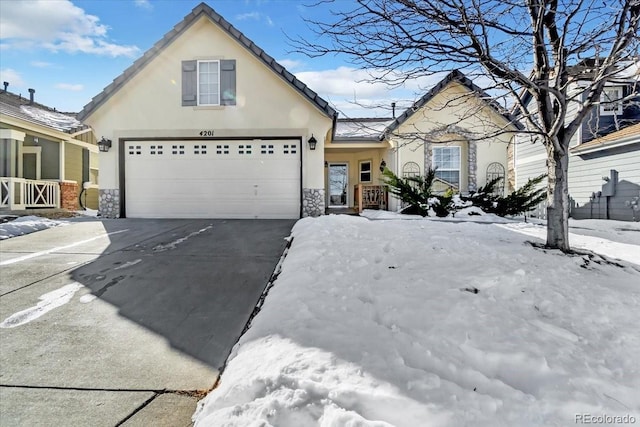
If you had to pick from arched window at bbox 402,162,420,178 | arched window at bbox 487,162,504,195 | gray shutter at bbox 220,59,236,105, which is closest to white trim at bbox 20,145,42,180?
gray shutter at bbox 220,59,236,105

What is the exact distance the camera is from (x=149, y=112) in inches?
394

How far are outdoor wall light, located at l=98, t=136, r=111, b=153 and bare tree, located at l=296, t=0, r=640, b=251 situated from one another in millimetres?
8168

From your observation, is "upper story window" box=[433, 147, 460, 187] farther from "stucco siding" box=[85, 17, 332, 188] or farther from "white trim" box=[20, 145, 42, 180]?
"white trim" box=[20, 145, 42, 180]

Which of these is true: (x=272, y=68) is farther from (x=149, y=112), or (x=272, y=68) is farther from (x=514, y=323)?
(x=514, y=323)

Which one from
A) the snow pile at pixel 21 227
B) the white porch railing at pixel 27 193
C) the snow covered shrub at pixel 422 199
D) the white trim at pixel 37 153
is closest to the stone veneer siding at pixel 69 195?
the white porch railing at pixel 27 193

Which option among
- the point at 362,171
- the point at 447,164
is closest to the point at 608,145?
the point at 447,164

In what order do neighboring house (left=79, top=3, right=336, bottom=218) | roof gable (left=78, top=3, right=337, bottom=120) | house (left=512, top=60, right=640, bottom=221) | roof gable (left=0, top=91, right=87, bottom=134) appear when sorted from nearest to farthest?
1. house (left=512, top=60, right=640, bottom=221)
2. roof gable (left=78, top=3, right=337, bottom=120)
3. neighboring house (left=79, top=3, right=336, bottom=218)
4. roof gable (left=0, top=91, right=87, bottom=134)

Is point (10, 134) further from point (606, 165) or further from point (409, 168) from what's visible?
point (606, 165)

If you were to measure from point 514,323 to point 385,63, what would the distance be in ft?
11.8

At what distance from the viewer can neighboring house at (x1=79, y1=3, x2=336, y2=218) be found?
9.90 metres

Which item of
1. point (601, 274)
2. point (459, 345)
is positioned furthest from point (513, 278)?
point (459, 345)

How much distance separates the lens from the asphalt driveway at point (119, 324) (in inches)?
84.2

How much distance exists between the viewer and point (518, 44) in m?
4.71

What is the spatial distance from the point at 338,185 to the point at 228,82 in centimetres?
732
